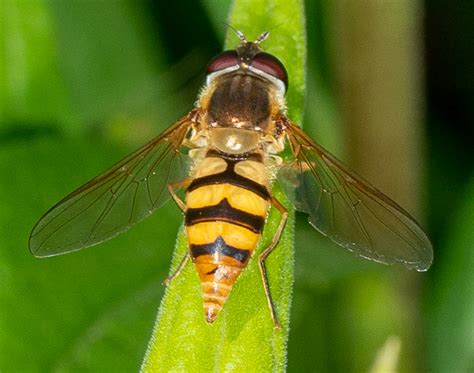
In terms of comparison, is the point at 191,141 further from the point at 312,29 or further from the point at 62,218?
the point at 312,29

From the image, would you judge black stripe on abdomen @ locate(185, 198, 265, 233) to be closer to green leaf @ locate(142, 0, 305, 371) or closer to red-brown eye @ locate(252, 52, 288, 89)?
green leaf @ locate(142, 0, 305, 371)

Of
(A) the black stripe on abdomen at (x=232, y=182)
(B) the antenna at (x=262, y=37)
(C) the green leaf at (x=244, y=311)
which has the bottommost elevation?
(C) the green leaf at (x=244, y=311)

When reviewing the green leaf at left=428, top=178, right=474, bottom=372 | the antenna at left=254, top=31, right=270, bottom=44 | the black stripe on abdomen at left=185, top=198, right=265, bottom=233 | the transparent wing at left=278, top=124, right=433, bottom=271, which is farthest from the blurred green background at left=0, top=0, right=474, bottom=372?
the black stripe on abdomen at left=185, top=198, right=265, bottom=233

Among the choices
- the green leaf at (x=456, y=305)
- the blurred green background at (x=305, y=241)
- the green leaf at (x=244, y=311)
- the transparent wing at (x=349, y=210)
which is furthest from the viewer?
the green leaf at (x=456, y=305)

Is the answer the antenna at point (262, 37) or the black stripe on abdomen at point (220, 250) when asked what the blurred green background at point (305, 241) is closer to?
the antenna at point (262, 37)

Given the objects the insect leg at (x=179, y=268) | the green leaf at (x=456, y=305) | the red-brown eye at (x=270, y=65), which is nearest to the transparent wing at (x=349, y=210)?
the red-brown eye at (x=270, y=65)

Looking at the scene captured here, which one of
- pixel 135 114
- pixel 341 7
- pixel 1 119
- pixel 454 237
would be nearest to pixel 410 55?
pixel 341 7

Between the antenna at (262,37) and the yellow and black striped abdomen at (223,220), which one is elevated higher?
the antenna at (262,37)
